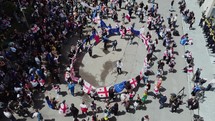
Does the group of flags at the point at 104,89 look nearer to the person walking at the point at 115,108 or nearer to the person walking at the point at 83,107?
the person walking at the point at 115,108

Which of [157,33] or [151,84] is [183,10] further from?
[151,84]

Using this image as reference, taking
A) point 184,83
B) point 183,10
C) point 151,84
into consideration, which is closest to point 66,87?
point 151,84

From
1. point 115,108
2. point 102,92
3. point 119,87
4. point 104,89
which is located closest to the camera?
point 115,108

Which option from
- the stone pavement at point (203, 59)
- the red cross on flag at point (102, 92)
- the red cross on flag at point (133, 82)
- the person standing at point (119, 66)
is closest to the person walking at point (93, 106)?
the red cross on flag at point (102, 92)

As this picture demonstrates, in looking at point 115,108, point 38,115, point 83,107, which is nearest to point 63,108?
point 83,107

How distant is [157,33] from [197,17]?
22.6 feet

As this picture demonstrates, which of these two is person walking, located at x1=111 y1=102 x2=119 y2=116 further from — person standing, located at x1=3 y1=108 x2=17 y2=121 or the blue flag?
person standing, located at x1=3 y1=108 x2=17 y2=121

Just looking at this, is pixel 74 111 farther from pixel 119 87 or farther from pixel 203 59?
pixel 203 59

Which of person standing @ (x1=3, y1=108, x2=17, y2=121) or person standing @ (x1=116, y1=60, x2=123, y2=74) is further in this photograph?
person standing @ (x1=116, y1=60, x2=123, y2=74)

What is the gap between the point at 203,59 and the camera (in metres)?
25.1

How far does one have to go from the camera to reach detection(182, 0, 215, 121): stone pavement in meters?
20.3

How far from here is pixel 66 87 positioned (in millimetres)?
22109

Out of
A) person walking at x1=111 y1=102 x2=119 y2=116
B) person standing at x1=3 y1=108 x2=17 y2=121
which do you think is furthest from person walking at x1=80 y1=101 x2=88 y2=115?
person standing at x1=3 y1=108 x2=17 y2=121

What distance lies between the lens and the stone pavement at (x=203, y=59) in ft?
66.5
